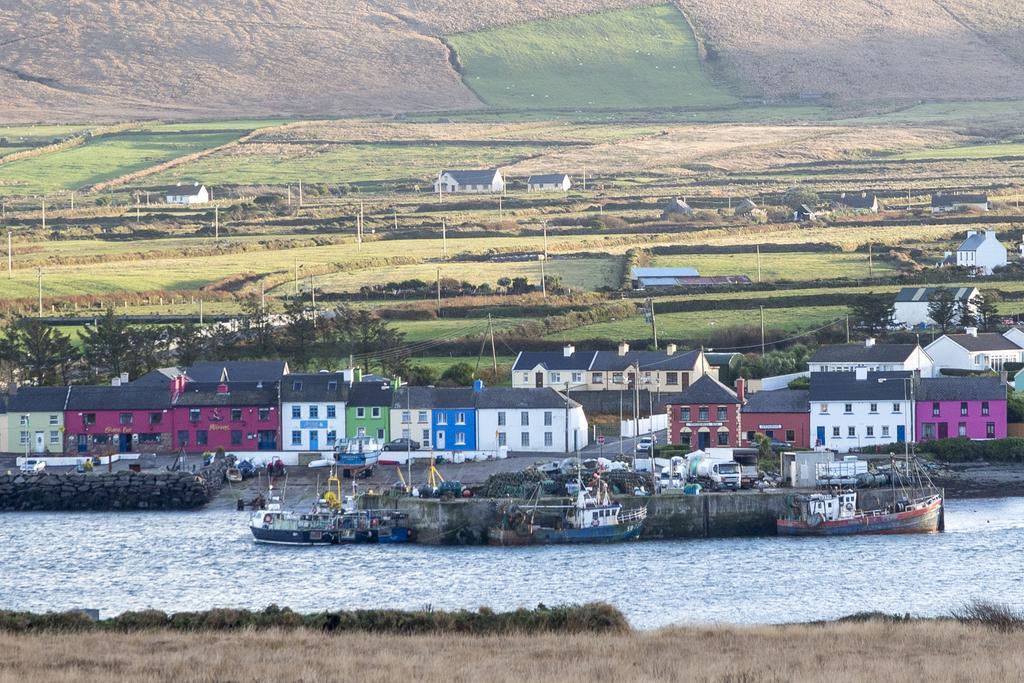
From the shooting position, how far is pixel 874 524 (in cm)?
5666

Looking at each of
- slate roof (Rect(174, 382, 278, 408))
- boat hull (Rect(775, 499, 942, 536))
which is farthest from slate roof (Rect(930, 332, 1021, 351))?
slate roof (Rect(174, 382, 278, 408))

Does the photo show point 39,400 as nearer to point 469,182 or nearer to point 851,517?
point 851,517

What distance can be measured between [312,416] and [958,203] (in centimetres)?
8883

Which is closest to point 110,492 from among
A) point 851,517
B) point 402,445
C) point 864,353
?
point 402,445

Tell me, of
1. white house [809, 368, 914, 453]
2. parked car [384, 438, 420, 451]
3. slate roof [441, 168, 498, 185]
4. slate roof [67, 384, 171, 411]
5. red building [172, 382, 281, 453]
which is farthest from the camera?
slate roof [441, 168, 498, 185]

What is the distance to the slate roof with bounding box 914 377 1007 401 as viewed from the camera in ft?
220

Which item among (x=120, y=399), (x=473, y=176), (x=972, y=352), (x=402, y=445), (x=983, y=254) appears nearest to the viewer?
(x=402, y=445)

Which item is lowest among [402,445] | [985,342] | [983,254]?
[402,445]

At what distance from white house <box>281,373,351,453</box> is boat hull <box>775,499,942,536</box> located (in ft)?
64.0

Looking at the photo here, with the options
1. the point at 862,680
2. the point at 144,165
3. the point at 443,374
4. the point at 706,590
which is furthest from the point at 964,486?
the point at 144,165

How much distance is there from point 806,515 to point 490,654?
Answer: 24.4 m

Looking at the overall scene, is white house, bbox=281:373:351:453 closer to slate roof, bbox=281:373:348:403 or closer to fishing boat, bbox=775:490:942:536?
slate roof, bbox=281:373:348:403

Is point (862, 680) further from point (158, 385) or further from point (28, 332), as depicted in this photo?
point (28, 332)

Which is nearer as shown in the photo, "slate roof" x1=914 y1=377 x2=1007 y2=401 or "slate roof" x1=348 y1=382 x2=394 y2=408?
"slate roof" x1=914 y1=377 x2=1007 y2=401
